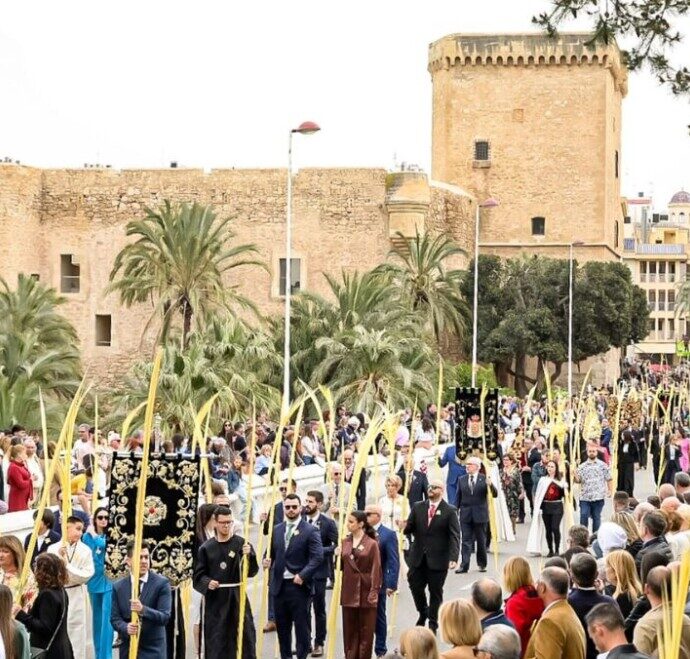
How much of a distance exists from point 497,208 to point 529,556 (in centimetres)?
4125

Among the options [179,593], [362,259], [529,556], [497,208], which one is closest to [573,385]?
[497,208]

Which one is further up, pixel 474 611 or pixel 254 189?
pixel 254 189

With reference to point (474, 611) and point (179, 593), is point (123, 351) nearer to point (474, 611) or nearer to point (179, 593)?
point (179, 593)

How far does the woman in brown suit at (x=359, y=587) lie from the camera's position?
11742 millimetres

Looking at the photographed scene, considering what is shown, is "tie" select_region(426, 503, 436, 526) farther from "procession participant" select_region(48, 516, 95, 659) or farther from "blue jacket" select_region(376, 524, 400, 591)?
"procession participant" select_region(48, 516, 95, 659)

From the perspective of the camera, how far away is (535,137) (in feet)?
192

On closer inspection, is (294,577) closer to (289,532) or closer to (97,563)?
(289,532)

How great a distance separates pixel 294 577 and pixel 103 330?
40.2 m

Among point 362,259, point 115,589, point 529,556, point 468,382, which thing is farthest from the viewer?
point 362,259

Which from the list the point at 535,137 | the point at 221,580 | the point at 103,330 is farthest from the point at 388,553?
the point at 535,137

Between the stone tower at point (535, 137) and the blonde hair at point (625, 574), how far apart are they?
48.6m

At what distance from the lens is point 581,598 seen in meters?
9.05

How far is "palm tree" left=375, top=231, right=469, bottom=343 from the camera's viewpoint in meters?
45.5

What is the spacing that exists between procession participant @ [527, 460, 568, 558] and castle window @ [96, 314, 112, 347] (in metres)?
34.7
